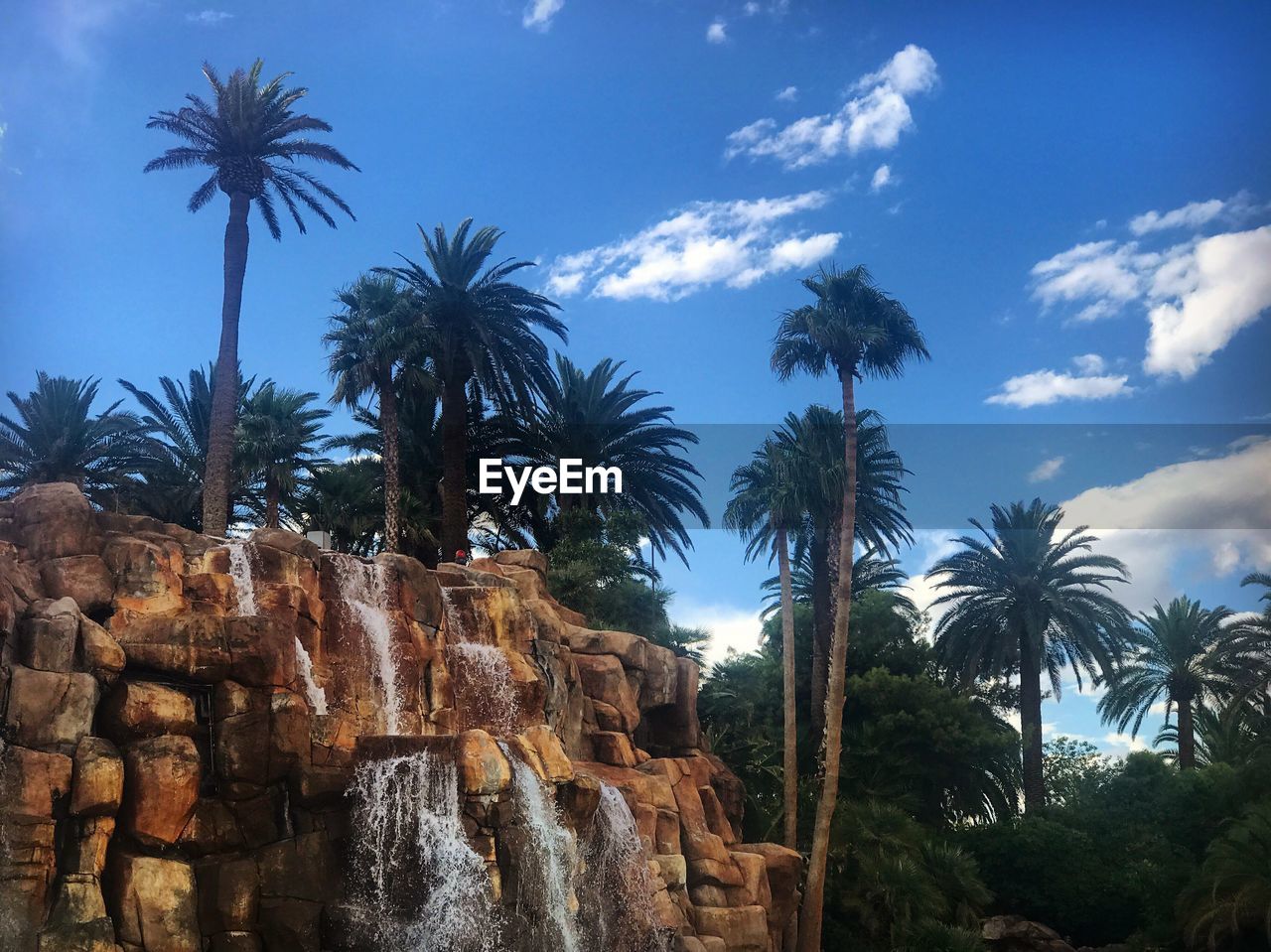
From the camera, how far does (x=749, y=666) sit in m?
41.6

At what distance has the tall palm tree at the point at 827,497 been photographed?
126ft

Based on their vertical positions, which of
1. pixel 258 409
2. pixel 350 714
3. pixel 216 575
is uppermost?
pixel 258 409

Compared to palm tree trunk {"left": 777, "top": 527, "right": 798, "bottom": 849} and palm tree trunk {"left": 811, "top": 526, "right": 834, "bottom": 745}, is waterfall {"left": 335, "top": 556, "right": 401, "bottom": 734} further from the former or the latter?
palm tree trunk {"left": 811, "top": 526, "right": 834, "bottom": 745}

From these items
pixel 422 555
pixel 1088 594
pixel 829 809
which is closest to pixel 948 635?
pixel 1088 594

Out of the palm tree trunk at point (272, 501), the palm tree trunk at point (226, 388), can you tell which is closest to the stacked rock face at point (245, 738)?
the palm tree trunk at point (226, 388)

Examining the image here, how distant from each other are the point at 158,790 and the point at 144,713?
1.11 meters

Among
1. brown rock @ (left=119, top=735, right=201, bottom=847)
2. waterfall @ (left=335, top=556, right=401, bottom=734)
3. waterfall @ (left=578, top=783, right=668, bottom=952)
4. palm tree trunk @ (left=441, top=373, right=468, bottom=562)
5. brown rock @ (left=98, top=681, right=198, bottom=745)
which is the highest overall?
palm tree trunk @ (left=441, top=373, right=468, bottom=562)

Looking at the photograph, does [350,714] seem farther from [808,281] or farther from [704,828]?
A: [808,281]

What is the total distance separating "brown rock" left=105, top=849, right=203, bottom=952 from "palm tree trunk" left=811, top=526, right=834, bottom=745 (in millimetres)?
26381

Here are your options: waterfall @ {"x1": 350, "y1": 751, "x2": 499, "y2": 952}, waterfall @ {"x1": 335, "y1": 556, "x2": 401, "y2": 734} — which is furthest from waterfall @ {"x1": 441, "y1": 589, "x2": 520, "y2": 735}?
waterfall @ {"x1": 350, "y1": 751, "x2": 499, "y2": 952}

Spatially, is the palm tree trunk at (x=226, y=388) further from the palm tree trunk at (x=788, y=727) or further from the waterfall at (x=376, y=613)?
the palm tree trunk at (x=788, y=727)

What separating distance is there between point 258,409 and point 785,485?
21.2 metres

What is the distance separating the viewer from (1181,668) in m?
47.7

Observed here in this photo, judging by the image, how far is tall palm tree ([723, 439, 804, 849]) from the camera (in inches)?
1358
